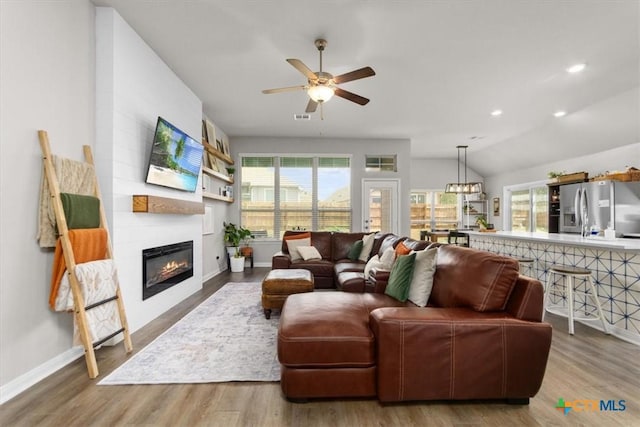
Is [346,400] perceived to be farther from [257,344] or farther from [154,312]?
[154,312]

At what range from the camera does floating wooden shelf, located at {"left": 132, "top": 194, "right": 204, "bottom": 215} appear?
10.1 ft

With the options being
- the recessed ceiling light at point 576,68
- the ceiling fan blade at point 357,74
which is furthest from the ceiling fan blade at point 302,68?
the recessed ceiling light at point 576,68

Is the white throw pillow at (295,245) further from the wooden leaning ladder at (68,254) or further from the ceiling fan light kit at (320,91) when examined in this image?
the wooden leaning ladder at (68,254)

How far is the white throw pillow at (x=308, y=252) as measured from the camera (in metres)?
4.94

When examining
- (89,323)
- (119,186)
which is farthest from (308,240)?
(89,323)

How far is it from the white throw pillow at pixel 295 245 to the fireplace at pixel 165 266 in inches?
58.5

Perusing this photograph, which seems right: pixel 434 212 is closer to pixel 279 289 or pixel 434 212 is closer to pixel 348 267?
pixel 348 267

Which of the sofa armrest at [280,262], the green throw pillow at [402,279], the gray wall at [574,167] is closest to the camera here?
the green throw pillow at [402,279]

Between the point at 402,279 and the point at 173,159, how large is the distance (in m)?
2.85

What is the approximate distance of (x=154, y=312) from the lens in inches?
136

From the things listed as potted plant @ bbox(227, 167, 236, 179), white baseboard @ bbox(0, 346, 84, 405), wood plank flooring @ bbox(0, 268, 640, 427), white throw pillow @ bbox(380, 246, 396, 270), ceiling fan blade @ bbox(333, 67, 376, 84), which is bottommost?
wood plank flooring @ bbox(0, 268, 640, 427)

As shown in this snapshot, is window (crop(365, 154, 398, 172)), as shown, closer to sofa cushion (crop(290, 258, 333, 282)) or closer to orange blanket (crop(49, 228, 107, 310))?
sofa cushion (crop(290, 258, 333, 282))

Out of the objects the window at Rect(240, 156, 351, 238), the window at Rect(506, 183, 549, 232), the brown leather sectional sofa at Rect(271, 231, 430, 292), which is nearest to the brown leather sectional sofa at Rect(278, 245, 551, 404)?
the brown leather sectional sofa at Rect(271, 231, 430, 292)

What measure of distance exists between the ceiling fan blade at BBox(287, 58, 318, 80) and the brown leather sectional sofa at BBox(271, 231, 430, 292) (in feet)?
6.41
